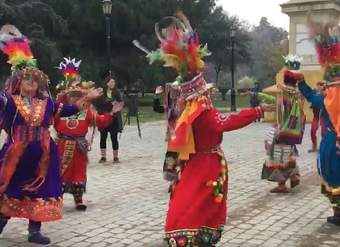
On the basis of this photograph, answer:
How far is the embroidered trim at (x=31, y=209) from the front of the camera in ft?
19.2

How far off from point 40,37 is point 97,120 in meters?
22.2

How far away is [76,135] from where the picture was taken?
25.1ft

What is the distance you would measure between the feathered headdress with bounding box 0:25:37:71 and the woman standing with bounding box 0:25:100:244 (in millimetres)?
199

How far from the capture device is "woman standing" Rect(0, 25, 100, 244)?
19.3 ft

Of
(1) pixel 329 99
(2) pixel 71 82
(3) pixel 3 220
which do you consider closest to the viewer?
(3) pixel 3 220

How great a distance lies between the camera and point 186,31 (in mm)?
4957

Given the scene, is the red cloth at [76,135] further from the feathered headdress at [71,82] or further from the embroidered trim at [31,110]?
the embroidered trim at [31,110]

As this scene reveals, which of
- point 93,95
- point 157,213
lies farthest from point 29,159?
point 157,213

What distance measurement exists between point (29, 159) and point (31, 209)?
0.51m

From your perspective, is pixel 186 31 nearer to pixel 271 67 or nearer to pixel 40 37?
pixel 40 37

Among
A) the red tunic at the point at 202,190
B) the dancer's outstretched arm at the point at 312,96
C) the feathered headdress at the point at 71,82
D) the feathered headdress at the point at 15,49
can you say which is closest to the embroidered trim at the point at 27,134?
the feathered headdress at the point at 15,49

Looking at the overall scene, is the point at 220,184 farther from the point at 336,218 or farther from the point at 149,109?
the point at 149,109

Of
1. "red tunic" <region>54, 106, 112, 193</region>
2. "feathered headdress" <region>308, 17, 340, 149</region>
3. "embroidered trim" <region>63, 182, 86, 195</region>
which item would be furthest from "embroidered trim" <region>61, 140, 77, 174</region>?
"feathered headdress" <region>308, 17, 340, 149</region>

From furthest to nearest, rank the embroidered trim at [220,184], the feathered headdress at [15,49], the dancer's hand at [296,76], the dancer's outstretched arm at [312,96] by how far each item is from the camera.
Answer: the dancer's hand at [296,76] < the dancer's outstretched arm at [312,96] < the feathered headdress at [15,49] < the embroidered trim at [220,184]
